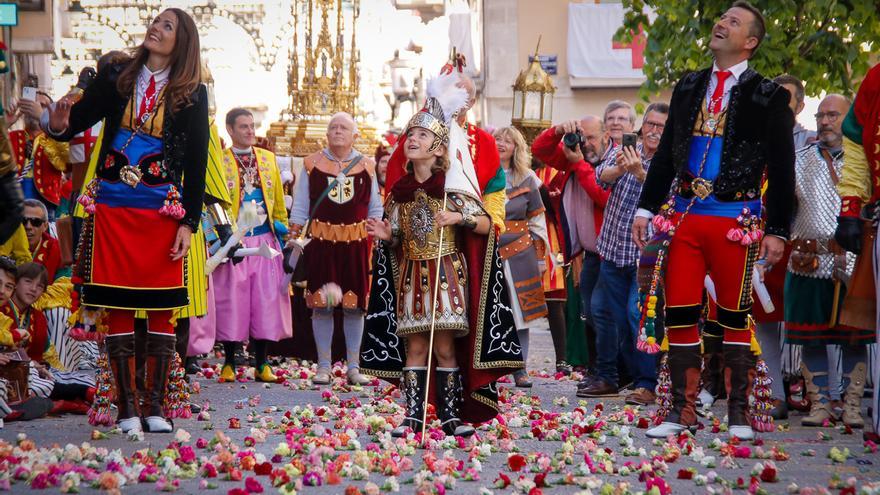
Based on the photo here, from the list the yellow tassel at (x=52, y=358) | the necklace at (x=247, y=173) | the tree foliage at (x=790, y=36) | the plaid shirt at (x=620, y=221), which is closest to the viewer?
the plaid shirt at (x=620, y=221)

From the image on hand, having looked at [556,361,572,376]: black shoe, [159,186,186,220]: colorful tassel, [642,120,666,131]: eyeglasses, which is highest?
[642,120,666,131]: eyeglasses

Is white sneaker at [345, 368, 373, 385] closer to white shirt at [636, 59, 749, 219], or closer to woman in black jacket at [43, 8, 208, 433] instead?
woman in black jacket at [43, 8, 208, 433]

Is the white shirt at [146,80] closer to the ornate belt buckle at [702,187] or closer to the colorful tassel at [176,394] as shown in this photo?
the colorful tassel at [176,394]

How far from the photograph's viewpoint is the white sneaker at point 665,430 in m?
7.87

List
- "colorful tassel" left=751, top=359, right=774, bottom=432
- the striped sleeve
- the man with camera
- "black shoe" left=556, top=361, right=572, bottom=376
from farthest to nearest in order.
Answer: "black shoe" left=556, top=361, right=572, bottom=376, the man with camera, the striped sleeve, "colorful tassel" left=751, top=359, right=774, bottom=432

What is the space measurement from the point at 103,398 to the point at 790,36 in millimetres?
8760

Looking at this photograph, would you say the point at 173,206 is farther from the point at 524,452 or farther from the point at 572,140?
the point at 572,140

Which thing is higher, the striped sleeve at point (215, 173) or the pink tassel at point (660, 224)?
the striped sleeve at point (215, 173)

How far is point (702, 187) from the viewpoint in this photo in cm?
771

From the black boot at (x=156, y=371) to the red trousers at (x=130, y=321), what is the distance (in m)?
0.04

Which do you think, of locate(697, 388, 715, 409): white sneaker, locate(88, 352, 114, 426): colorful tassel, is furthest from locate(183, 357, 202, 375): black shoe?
locate(697, 388, 715, 409): white sneaker

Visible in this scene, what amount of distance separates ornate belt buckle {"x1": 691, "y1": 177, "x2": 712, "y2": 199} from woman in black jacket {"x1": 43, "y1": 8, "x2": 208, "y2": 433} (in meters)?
2.63

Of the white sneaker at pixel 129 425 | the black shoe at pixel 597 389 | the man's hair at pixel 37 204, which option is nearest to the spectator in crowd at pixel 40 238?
the man's hair at pixel 37 204

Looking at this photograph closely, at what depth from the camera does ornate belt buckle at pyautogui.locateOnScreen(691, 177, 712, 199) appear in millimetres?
7703
